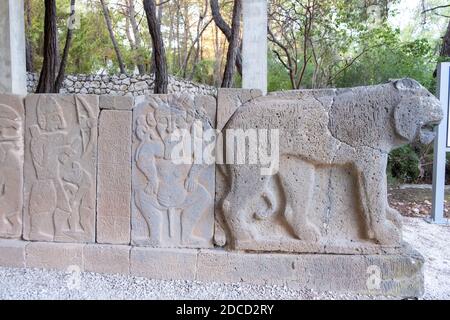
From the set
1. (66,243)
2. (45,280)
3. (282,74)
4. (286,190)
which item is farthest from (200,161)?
(282,74)

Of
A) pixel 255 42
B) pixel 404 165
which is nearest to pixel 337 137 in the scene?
pixel 255 42

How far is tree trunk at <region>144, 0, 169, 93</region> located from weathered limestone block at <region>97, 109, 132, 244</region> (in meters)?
4.59

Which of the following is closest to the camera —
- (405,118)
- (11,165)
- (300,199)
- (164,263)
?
(405,118)

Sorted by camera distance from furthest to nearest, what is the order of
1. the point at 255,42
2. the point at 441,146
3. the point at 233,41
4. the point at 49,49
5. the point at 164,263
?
the point at 233,41 → the point at 49,49 → the point at 255,42 → the point at 441,146 → the point at 164,263

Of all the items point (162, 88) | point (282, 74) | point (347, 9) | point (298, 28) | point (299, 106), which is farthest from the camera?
point (282, 74)

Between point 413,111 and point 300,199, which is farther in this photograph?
point 300,199

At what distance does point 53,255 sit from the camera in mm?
3184

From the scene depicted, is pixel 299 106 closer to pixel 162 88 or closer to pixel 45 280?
pixel 45 280

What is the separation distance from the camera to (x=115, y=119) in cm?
315

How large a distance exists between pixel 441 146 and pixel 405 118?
2665mm

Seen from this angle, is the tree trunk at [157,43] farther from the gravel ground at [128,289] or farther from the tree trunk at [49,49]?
the gravel ground at [128,289]

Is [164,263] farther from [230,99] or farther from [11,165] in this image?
[11,165]

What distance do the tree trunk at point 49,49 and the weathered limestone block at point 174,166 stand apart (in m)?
5.78

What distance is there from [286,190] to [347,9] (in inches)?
311
